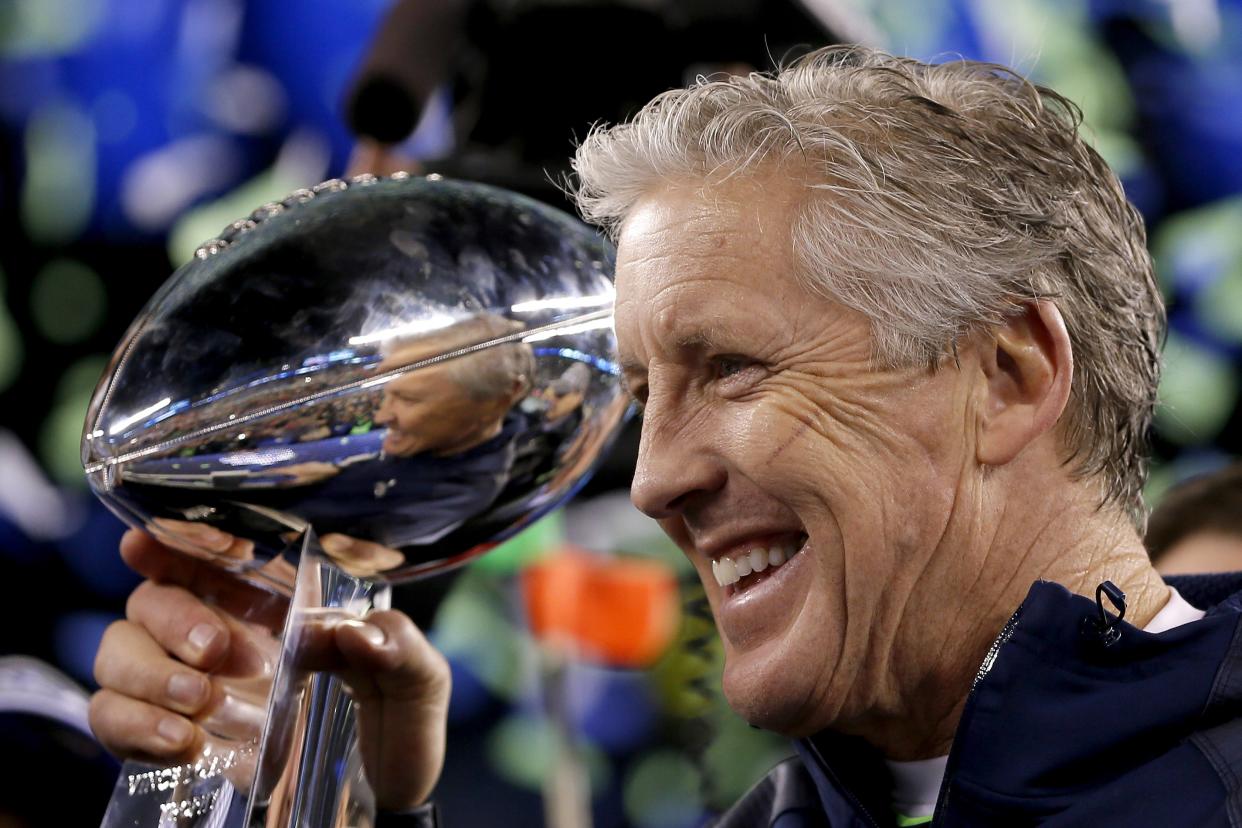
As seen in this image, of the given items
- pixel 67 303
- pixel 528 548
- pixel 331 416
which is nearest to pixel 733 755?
pixel 528 548

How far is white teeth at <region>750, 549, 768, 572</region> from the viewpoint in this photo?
996mm

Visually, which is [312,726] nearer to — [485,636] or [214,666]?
[214,666]

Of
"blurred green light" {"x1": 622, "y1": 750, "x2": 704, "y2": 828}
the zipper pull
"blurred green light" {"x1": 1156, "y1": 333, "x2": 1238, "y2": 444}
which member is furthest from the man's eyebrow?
"blurred green light" {"x1": 1156, "y1": 333, "x2": 1238, "y2": 444}

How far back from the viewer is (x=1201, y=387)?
9.50 ft

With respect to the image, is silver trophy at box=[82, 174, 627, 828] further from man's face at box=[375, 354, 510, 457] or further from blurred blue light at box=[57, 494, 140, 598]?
blurred blue light at box=[57, 494, 140, 598]

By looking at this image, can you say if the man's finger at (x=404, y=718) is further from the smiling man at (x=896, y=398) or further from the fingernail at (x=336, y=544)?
the smiling man at (x=896, y=398)

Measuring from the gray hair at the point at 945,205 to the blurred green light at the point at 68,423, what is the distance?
165 centimetres

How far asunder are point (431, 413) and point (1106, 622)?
1.50ft

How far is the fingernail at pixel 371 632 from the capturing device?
1.06m

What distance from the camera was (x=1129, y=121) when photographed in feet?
9.46

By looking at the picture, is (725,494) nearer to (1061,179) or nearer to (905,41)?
(1061,179)

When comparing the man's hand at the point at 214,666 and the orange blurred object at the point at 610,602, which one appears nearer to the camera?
the man's hand at the point at 214,666

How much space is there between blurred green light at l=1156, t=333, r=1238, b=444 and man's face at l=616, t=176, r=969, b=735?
207cm

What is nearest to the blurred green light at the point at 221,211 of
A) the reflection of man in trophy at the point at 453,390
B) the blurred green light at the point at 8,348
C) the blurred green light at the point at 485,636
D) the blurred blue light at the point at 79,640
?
the blurred green light at the point at 8,348
